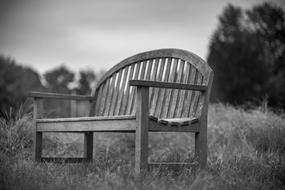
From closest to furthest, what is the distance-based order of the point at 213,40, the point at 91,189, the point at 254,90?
the point at 91,189 < the point at 254,90 < the point at 213,40

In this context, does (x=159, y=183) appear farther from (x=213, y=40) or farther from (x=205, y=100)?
(x=213, y=40)

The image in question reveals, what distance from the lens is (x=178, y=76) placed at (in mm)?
4219

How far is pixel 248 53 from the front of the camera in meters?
24.3

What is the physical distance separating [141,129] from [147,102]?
0.73 ft

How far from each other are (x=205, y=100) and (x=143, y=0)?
26.7ft

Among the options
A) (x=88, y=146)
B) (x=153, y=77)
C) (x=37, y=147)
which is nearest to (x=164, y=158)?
(x=88, y=146)

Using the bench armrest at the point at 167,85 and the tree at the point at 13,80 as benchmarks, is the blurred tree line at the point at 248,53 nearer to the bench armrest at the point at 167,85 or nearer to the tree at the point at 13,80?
the tree at the point at 13,80

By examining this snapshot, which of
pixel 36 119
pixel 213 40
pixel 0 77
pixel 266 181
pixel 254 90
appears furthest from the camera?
pixel 213 40

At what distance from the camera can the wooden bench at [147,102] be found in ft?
11.3

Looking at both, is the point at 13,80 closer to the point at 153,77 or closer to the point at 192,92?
the point at 153,77

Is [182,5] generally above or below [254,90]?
above

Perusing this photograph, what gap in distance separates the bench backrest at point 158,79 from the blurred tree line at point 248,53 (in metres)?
18.0

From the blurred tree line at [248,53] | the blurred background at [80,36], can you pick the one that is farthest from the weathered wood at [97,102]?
the blurred tree line at [248,53]

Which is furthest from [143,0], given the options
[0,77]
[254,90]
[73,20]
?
Answer: [254,90]
